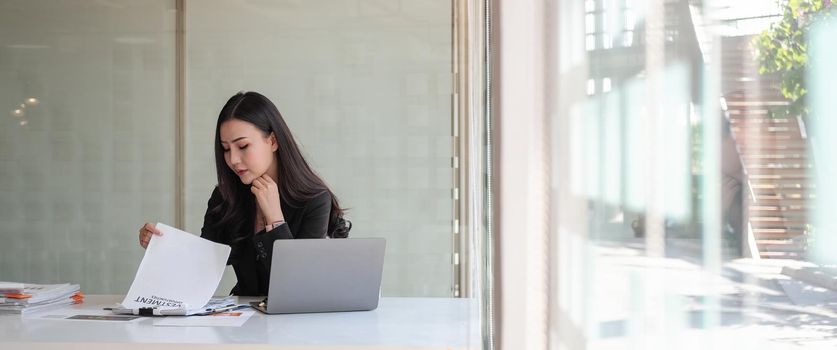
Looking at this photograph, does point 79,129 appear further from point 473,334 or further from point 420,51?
point 473,334

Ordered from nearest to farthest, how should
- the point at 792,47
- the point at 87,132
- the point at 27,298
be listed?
the point at 792,47
the point at 27,298
the point at 87,132

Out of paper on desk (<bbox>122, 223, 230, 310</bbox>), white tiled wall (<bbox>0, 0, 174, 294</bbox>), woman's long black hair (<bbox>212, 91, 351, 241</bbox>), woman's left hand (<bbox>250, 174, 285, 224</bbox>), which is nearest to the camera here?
paper on desk (<bbox>122, 223, 230, 310</bbox>)

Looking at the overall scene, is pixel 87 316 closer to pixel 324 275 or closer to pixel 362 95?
pixel 324 275

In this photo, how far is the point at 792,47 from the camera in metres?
0.29

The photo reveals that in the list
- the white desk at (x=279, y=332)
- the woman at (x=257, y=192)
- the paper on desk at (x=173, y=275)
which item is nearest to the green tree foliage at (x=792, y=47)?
the white desk at (x=279, y=332)

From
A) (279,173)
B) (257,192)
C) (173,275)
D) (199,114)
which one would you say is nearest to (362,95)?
(199,114)

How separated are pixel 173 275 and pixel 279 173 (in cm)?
70

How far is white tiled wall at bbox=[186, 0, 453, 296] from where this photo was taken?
386 cm

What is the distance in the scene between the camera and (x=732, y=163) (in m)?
0.32

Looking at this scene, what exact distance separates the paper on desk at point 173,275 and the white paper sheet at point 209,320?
1.9 inches

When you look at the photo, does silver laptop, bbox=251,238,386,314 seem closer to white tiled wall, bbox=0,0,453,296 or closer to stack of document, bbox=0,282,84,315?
stack of document, bbox=0,282,84,315

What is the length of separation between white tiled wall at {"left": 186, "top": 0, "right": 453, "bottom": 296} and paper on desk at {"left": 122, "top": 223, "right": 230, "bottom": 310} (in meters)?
1.84

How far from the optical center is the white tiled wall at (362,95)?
12.7 ft

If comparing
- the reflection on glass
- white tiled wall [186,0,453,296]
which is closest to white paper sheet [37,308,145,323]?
the reflection on glass
